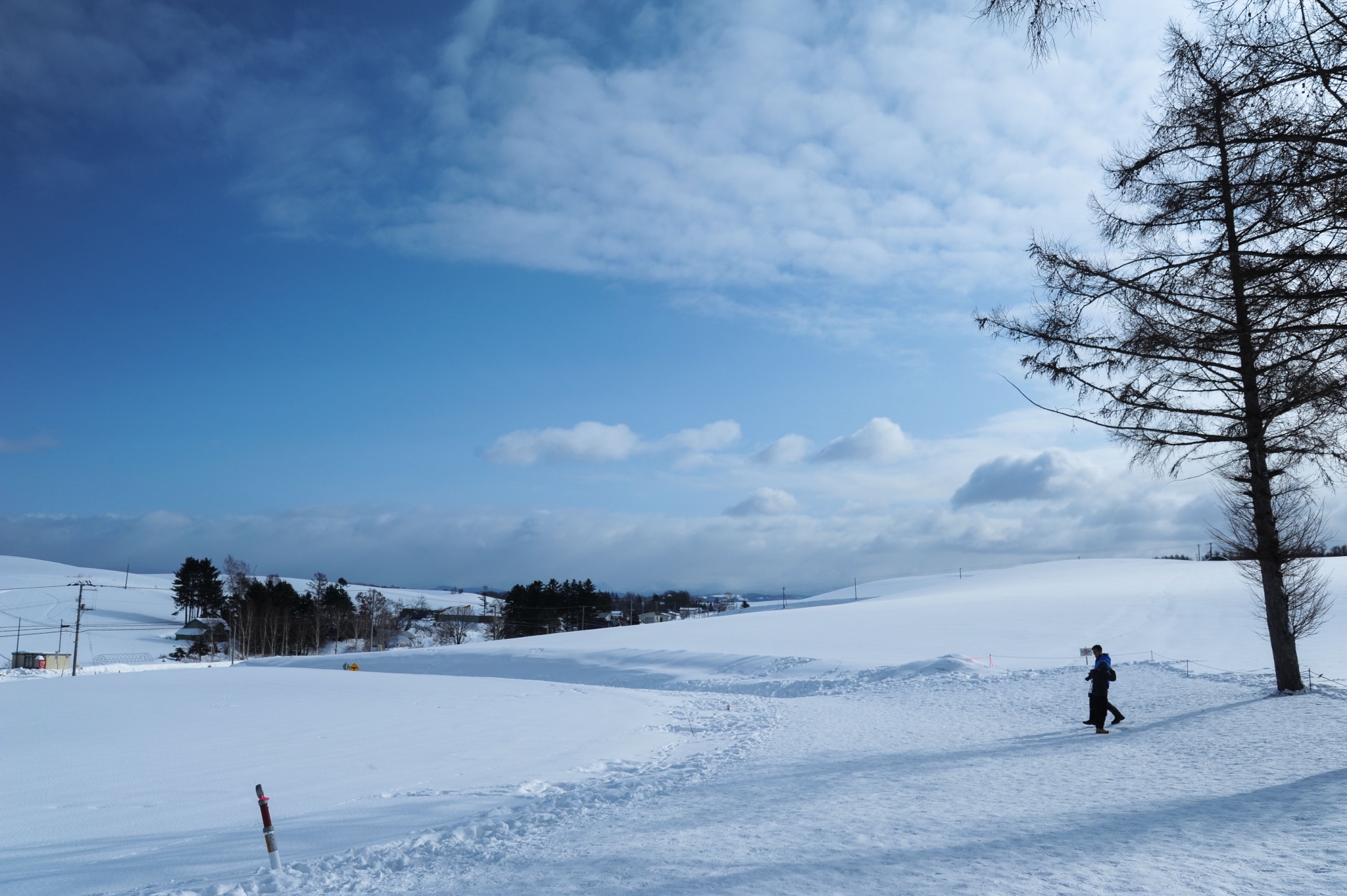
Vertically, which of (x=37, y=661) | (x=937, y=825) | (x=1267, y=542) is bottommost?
(x=37, y=661)

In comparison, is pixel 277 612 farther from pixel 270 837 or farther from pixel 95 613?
pixel 270 837

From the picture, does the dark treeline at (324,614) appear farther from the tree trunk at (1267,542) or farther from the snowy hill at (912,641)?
the tree trunk at (1267,542)

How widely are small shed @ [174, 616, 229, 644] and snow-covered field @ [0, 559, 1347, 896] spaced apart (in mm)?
72334

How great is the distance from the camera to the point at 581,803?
9.98 metres

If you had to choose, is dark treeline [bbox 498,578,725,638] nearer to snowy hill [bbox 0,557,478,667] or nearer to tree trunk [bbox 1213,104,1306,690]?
snowy hill [bbox 0,557,478,667]

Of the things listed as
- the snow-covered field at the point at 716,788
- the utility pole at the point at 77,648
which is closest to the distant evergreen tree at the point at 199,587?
the utility pole at the point at 77,648

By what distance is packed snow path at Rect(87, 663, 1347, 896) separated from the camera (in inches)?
245

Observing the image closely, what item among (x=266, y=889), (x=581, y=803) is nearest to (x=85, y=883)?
(x=266, y=889)

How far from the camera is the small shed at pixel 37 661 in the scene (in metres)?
78.8

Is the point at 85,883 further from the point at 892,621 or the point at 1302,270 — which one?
the point at 892,621

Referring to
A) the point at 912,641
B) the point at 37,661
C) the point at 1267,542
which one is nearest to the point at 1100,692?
the point at 1267,542

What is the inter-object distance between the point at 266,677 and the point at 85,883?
3845cm

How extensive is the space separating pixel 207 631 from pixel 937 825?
107 m

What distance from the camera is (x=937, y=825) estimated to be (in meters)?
7.77
